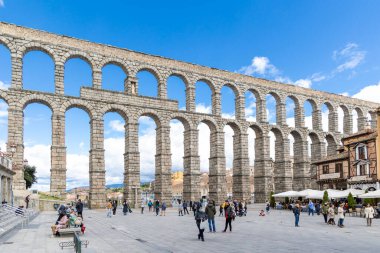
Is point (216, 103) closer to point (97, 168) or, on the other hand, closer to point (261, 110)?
point (261, 110)

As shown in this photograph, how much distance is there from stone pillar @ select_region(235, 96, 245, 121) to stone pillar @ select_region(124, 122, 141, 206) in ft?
54.8

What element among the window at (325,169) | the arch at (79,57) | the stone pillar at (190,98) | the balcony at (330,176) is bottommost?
the balcony at (330,176)

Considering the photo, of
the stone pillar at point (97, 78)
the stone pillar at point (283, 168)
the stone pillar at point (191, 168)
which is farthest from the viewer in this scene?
the stone pillar at point (283, 168)

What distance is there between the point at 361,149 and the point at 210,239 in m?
34.0

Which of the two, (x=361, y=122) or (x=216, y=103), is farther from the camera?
(x=361, y=122)

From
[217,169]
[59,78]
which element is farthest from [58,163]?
[217,169]

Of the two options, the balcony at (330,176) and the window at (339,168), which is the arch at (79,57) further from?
the balcony at (330,176)

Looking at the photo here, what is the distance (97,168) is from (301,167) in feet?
111

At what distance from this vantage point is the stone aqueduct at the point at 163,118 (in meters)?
42.7

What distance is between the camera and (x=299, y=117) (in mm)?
64188

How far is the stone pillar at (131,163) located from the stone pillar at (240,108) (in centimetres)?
1672

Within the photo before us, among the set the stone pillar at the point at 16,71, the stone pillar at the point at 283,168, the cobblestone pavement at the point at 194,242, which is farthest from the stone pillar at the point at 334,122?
the stone pillar at the point at 16,71

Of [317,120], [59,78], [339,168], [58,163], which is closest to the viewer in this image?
[58,163]

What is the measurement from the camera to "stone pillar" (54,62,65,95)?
45.0m
